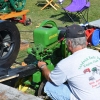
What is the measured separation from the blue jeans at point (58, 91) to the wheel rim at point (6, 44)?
3.57ft

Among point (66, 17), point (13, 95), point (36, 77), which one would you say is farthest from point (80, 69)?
point (66, 17)

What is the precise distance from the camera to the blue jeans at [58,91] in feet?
10.8

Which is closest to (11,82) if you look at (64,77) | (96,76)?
(64,77)

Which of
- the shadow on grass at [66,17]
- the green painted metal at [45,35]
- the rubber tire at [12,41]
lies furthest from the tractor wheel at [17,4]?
the green painted metal at [45,35]

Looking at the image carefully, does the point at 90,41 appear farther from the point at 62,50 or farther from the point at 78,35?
the point at 78,35

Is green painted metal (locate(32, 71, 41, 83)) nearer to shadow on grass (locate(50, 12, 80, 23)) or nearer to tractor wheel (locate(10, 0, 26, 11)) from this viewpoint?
tractor wheel (locate(10, 0, 26, 11))

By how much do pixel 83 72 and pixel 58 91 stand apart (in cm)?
52

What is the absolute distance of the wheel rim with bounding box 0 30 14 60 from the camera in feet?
13.8

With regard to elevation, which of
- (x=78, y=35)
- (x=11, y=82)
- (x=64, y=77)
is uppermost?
(x=78, y=35)

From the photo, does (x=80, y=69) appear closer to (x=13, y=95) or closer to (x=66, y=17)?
(x=13, y=95)

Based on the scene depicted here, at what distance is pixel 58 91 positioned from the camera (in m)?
3.35

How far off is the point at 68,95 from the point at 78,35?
0.70 m

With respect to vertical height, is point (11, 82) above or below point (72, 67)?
below

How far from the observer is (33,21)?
7.65 meters
